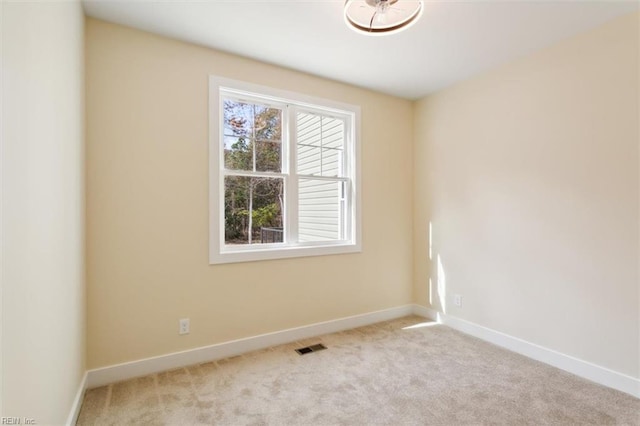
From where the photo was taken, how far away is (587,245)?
7.97 ft

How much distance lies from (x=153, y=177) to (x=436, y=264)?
308 centimetres

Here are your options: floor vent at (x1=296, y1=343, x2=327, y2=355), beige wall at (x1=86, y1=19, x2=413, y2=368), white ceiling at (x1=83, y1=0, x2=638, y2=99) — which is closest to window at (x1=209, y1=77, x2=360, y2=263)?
beige wall at (x1=86, y1=19, x2=413, y2=368)

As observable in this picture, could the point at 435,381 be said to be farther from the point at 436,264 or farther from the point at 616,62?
the point at 616,62

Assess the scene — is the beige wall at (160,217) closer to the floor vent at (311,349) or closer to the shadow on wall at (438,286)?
the floor vent at (311,349)

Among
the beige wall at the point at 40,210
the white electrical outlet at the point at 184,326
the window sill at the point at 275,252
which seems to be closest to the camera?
the beige wall at the point at 40,210

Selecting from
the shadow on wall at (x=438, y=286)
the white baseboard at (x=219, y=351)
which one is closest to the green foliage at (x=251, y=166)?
the white baseboard at (x=219, y=351)

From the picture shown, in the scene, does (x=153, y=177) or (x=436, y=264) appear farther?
(x=436, y=264)

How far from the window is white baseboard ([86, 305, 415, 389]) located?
750mm

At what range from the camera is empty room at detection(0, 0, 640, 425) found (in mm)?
1927

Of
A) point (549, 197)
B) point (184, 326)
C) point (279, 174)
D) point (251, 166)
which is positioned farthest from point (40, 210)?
point (549, 197)

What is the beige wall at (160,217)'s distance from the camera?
7.63 ft

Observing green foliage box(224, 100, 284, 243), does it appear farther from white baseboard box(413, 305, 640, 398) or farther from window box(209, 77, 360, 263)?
white baseboard box(413, 305, 640, 398)

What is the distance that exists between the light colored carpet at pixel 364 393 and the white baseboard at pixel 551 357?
74 mm

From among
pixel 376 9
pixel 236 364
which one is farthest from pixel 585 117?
pixel 236 364
